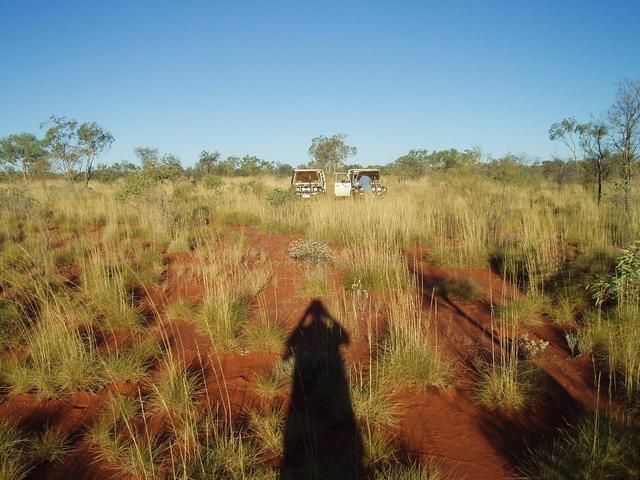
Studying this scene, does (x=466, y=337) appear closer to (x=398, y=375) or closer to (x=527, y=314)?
(x=527, y=314)

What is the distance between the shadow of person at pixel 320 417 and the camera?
235 cm

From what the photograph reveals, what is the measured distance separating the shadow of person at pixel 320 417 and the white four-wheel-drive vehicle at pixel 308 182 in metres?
10.9

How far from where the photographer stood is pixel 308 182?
18.6 meters

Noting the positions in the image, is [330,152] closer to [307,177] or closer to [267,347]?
[307,177]

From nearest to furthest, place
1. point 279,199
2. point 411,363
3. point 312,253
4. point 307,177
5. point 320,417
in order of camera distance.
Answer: point 320,417, point 411,363, point 312,253, point 279,199, point 307,177

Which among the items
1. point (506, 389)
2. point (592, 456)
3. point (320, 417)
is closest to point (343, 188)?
point (506, 389)

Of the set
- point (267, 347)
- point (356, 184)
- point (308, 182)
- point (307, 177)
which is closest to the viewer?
point (267, 347)

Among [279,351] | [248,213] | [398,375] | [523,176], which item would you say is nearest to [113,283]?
[279,351]

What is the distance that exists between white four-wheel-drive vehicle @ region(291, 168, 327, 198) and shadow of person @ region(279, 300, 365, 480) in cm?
1086

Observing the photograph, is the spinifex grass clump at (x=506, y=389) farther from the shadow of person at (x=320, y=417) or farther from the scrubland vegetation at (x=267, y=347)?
the shadow of person at (x=320, y=417)

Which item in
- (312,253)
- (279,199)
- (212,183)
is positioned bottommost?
(312,253)

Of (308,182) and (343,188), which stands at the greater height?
(308,182)

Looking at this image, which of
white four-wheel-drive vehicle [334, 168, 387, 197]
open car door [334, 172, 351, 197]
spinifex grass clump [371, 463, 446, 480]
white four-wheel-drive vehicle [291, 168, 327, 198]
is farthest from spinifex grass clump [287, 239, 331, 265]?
open car door [334, 172, 351, 197]

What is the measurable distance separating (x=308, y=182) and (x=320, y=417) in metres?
16.3
